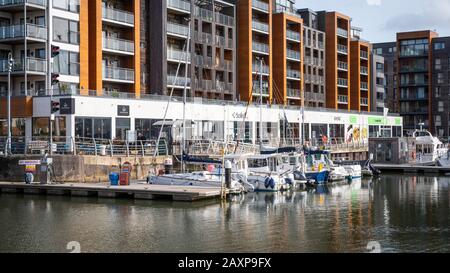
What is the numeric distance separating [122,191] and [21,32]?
78.4 ft

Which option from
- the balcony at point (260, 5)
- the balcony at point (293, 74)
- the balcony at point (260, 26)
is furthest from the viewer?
the balcony at point (293, 74)

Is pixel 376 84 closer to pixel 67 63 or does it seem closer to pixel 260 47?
pixel 260 47

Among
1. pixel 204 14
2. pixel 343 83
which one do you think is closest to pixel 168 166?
pixel 204 14

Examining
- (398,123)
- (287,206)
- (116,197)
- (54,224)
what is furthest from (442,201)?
(398,123)

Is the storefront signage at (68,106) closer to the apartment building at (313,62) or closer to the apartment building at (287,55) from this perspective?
the apartment building at (287,55)

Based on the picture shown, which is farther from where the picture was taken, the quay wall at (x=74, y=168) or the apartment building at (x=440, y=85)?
→ the apartment building at (x=440, y=85)

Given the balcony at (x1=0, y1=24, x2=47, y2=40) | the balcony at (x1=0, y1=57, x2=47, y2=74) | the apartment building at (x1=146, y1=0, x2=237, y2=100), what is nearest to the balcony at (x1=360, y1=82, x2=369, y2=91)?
the apartment building at (x1=146, y1=0, x2=237, y2=100)

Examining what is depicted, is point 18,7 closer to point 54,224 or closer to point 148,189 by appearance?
point 148,189

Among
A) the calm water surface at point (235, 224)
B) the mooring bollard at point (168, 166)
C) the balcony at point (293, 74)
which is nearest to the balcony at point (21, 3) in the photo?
the mooring bollard at point (168, 166)

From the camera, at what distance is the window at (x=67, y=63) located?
198ft

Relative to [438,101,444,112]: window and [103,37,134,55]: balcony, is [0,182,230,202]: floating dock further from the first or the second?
[438,101,444,112]: window

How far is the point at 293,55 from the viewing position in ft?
322

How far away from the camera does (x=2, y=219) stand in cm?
3372

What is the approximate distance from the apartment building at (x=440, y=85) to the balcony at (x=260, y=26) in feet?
149
